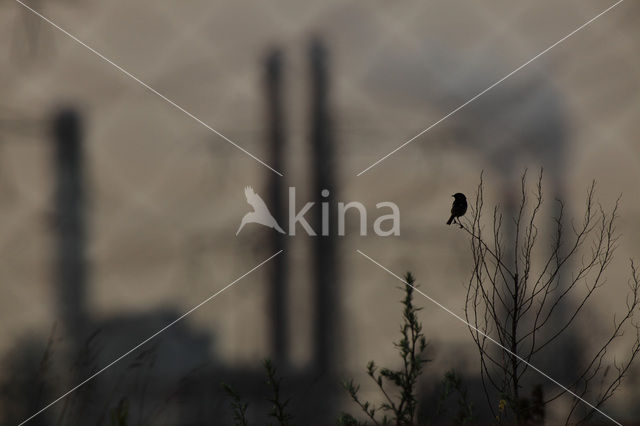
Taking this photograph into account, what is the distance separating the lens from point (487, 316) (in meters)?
2.87

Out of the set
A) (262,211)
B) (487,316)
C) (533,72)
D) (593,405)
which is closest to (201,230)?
(262,211)

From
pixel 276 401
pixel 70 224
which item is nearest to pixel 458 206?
pixel 276 401

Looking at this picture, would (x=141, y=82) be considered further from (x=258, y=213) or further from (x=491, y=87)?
(x=491, y=87)

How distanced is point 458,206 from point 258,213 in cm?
75

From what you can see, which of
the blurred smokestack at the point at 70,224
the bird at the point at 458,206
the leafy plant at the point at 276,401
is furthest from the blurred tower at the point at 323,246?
the blurred smokestack at the point at 70,224

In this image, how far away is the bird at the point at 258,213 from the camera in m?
2.91

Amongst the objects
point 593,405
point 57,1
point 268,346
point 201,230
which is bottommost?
point 593,405

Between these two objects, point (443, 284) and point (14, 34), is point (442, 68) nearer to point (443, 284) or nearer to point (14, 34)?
point (443, 284)

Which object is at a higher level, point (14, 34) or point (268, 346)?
point (14, 34)

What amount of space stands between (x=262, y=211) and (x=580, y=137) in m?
1.22

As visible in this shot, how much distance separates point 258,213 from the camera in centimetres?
291

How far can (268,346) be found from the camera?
2912 millimetres

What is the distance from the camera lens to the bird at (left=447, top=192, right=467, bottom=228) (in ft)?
9.43

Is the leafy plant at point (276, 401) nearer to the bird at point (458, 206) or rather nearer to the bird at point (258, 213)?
the bird at point (258, 213)
